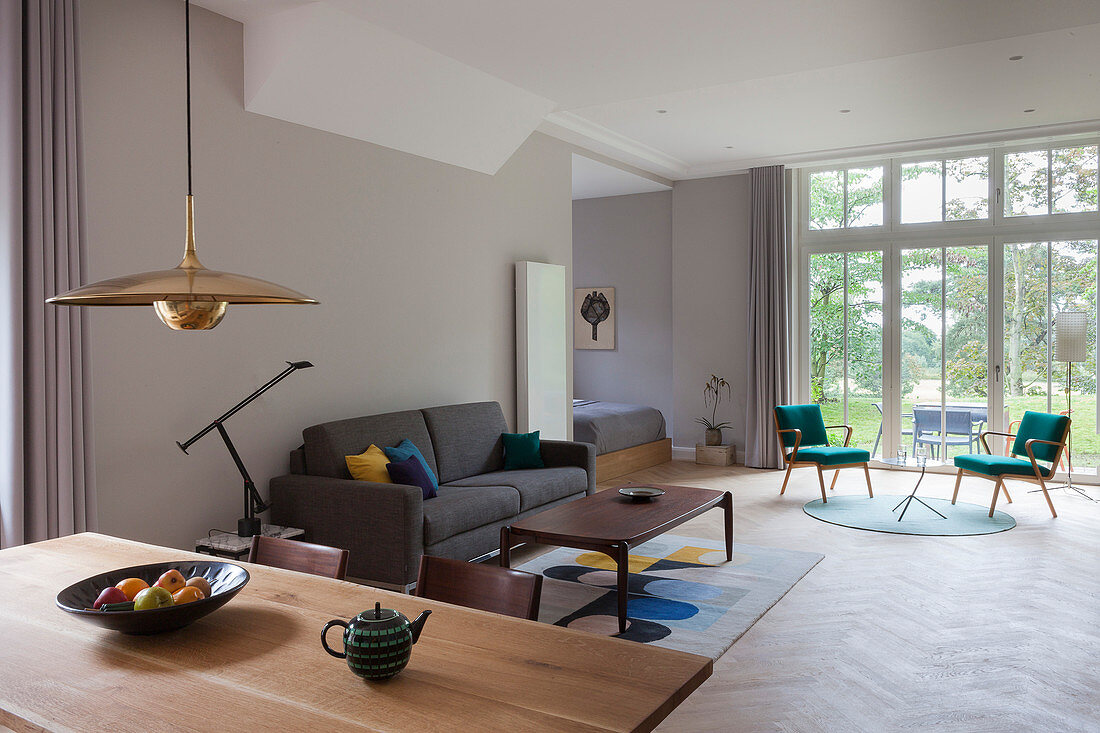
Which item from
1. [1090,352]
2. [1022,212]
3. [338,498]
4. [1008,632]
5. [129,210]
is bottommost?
[1008,632]

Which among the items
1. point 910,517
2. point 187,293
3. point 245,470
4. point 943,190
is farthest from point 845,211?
point 187,293

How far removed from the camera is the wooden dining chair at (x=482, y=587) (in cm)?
200

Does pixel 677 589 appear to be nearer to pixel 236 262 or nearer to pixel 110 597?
pixel 236 262

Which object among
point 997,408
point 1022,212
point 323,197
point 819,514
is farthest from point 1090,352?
point 323,197

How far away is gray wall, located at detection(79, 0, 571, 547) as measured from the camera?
3.71 meters

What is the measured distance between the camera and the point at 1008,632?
3725 mm

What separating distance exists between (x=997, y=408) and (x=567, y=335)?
13.4 ft

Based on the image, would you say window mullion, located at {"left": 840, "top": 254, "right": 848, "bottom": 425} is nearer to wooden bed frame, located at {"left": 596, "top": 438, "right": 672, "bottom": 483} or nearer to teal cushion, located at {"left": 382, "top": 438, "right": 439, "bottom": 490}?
wooden bed frame, located at {"left": 596, "top": 438, "right": 672, "bottom": 483}

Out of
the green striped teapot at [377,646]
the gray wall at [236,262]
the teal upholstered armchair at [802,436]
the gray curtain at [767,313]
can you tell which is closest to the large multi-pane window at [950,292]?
the gray curtain at [767,313]

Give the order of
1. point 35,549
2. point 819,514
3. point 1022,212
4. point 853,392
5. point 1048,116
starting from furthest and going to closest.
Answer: point 853,392, point 1022,212, point 1048,116, point 819,514, point 35,549

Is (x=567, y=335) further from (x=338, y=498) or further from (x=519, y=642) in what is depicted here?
(x=519, y=642)

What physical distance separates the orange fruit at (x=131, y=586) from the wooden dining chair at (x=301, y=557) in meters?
0.48

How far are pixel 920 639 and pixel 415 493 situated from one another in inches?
95.6

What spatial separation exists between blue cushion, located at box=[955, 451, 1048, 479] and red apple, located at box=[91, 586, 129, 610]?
5.91m
